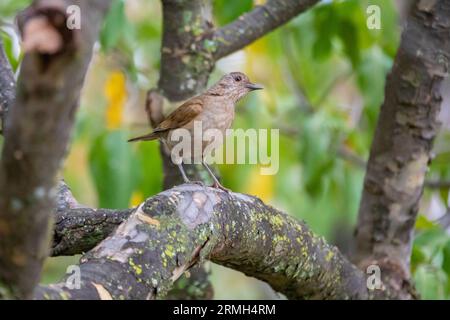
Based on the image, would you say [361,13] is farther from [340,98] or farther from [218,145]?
[340,98]

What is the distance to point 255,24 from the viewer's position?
389 centimetres

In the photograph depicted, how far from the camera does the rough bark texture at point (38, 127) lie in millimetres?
1324

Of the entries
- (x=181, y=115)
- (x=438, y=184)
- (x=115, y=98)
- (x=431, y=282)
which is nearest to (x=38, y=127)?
(x=181, y=115)

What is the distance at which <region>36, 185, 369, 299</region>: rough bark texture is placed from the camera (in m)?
2.05

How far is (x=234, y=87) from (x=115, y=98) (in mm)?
844

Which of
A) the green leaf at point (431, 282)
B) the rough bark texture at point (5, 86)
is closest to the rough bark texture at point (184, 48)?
the rough bark texture at point (5, 86)

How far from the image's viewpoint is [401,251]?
391cm

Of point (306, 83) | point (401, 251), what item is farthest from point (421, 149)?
point (306, 83)

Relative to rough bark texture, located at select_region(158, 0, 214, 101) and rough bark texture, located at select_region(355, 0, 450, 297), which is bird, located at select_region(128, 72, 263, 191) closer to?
rough bark texture, located at select_region(158, 0, 214, 101)

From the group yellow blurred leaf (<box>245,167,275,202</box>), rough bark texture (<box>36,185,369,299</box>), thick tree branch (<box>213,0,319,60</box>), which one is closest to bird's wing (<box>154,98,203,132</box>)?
thick tree branch (<box>213,0,319,60</box>)

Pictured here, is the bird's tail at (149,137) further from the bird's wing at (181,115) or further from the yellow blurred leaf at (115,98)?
the yellow blurred leaf at (115,98)

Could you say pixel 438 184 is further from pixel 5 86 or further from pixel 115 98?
pixel 5 86

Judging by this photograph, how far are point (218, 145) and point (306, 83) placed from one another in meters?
1.93
